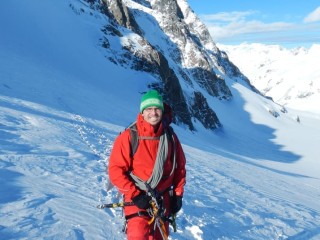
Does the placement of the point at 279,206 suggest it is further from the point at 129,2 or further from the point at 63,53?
the point at 129,2

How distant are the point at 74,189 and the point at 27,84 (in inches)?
688

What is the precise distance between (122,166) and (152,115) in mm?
813

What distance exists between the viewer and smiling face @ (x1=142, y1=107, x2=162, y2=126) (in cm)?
556

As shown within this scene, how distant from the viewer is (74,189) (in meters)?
9.52

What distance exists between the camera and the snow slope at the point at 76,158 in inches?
318

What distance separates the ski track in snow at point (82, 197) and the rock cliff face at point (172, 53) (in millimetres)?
26536

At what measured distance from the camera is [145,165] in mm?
5582

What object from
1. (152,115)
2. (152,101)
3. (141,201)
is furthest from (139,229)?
(152,101)

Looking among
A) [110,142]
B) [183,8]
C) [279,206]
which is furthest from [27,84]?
[183,8]

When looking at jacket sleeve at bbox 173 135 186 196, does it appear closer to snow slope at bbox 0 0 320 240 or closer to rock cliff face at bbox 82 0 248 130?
snow slope at bbox 0 0 320 240

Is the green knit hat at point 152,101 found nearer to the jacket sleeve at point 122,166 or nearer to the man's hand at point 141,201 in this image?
the jacket sleeve at point 122,166

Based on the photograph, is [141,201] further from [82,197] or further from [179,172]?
[82,197]

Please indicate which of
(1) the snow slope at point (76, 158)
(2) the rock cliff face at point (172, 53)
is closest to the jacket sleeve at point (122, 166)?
(1) the snow slope at point (76, 158)

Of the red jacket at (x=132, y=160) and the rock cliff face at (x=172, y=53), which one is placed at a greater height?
the rock cliff face at (x=172, y=53)
